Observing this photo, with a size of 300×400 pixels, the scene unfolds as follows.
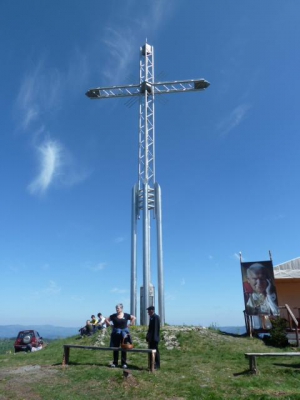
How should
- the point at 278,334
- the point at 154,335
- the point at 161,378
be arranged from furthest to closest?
the point at 278,334 → the point at 154,335 → the point at 161,378

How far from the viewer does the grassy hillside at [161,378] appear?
7793 mm

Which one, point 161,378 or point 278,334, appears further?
point 278,334

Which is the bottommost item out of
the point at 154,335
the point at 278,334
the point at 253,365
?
the point at 253,365

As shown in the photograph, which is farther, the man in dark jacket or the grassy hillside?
the man in dark jacket

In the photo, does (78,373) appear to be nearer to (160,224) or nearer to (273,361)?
(273,361)

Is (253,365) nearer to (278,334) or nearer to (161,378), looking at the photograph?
(161,378)

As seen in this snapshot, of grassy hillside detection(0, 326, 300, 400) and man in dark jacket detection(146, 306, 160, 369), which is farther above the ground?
man in dark jacket detection(146, 306, 160, 369)

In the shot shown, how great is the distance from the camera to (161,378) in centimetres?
916

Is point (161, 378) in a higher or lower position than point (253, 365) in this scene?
lower

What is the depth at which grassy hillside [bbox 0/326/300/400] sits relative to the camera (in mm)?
7793

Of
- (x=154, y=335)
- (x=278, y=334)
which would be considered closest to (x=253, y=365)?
(x=154, y=335)

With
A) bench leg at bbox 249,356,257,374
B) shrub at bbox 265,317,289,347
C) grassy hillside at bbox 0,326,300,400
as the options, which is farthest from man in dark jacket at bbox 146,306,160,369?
shrub at bbox 265,317,289,347

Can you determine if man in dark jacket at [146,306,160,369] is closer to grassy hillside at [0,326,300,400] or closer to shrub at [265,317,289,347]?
grassy hillside at [0,326,300,400]

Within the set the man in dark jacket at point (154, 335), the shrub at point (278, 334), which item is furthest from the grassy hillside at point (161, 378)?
the shrub at point (278, 334)
